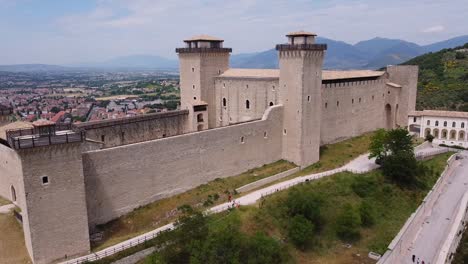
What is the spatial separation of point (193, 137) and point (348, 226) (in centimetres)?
1216

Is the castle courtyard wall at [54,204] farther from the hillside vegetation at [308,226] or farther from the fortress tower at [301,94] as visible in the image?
the fortress tower at [301,94]

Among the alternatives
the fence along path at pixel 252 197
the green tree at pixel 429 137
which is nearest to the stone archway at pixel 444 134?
the green tree at pixel 429 137

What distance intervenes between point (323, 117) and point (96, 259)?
25.2 meters

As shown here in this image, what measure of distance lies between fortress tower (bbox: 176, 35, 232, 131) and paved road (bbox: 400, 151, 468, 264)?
2116 centimetres

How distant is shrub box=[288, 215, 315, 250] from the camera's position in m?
24.1

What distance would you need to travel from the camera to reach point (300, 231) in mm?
24125

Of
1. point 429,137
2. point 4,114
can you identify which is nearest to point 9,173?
point 4,114

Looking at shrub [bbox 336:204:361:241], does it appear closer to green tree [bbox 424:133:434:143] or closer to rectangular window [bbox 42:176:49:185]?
rectangular window [bbox 42:176:49:185]

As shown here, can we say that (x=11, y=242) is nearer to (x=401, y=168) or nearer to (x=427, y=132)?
(x=401, y=168)

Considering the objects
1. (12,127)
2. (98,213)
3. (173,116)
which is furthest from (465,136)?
(12,127)

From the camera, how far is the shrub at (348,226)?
2605 centimetres

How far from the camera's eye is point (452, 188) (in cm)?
3481

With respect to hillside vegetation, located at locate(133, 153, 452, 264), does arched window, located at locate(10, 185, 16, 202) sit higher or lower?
higher

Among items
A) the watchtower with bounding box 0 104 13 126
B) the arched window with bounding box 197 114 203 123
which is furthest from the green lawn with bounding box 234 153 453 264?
the watchtower with bounding box 0 104 13 126
